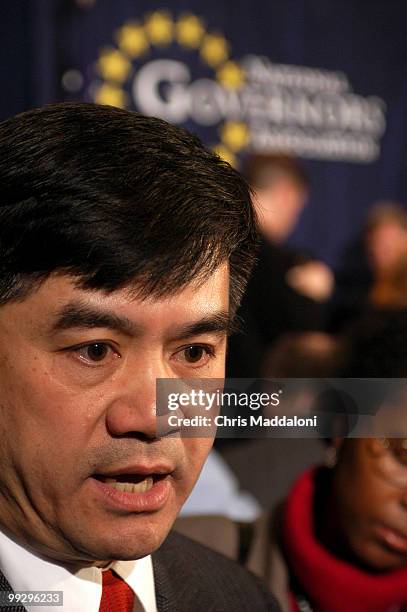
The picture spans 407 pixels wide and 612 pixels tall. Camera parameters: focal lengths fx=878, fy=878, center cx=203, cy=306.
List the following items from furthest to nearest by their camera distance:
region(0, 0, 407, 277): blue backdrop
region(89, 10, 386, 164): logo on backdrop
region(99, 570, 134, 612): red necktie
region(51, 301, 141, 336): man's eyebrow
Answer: region(89, 10, 386, 164): logo on backdrop
region(0, 0, 407, 277): blue backdrop
region(99, 570, 134, 612): red necktie
region(51, 301, 141, 336): man's eyebrow

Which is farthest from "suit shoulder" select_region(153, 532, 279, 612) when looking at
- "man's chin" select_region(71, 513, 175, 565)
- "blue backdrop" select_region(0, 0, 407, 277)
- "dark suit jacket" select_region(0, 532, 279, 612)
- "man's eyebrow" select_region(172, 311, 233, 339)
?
"blue backdrop" select_region(0, 0, 407, 277)

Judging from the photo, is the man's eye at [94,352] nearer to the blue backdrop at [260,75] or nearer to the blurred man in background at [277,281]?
the blurred man in background at [277,281]

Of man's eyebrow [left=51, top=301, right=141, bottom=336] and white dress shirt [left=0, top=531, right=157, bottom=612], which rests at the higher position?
man's eyebrow [left=51, top=301, right=141, bottom=336]

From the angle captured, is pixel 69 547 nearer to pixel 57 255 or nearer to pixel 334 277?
pixel 57 255

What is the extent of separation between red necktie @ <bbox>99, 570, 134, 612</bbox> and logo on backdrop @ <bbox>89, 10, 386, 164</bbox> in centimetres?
278

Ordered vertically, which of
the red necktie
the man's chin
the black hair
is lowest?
the red necktie

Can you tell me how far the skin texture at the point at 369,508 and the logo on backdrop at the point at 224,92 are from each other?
2.47 metres

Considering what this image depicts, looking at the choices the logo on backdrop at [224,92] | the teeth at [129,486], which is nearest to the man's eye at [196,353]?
the teeth at [129,486]

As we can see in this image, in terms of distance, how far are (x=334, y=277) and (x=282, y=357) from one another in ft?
8.42

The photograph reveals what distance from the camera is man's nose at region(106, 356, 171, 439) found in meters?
0.74

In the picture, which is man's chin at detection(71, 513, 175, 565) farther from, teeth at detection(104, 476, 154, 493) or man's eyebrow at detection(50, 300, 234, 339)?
man's eyebrow at detection(50, 300, 234, 339)

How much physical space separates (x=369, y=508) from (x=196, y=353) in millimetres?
519

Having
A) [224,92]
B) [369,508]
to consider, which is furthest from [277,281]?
[224,92]

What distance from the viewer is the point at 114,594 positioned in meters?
0.85
